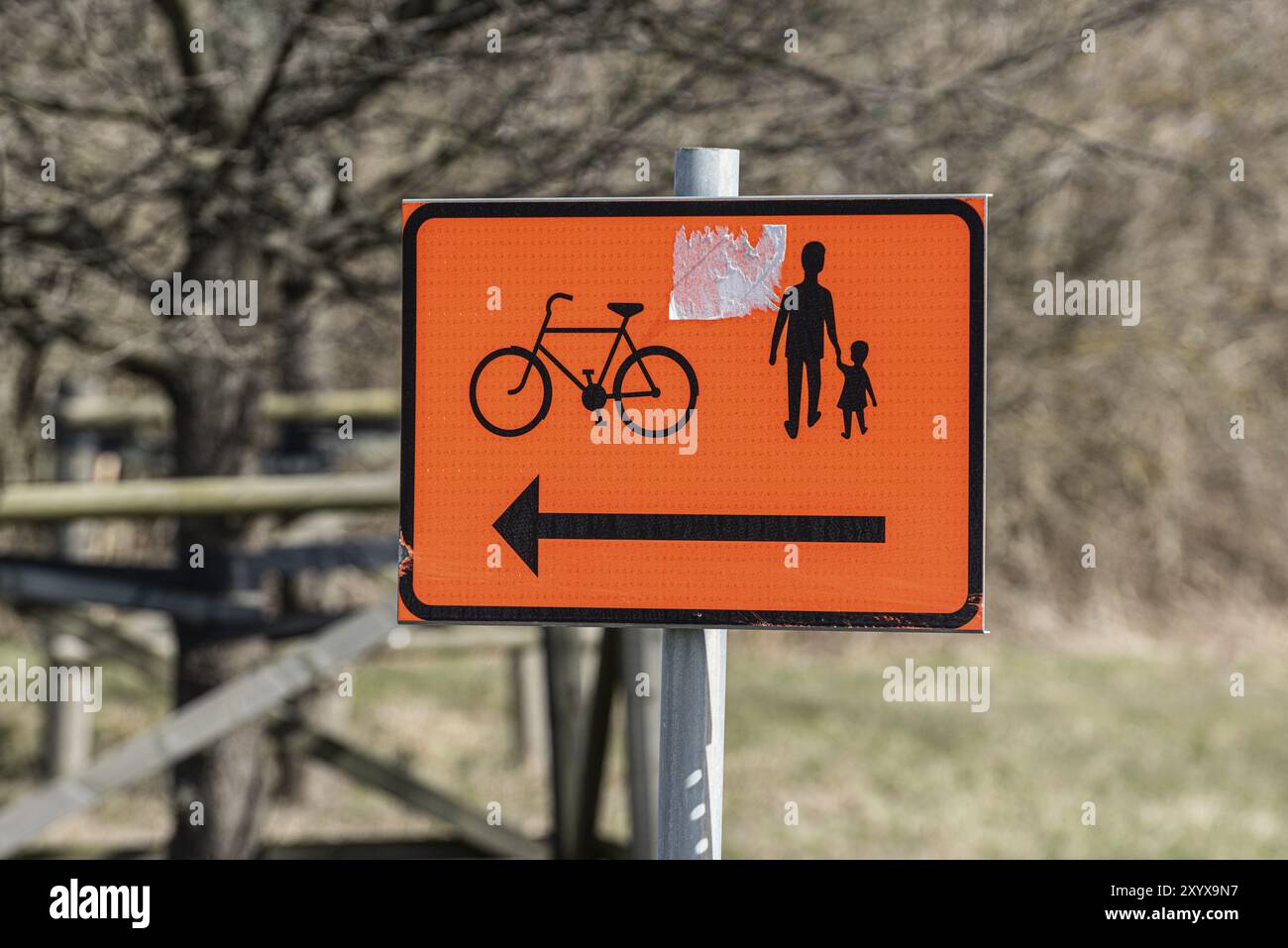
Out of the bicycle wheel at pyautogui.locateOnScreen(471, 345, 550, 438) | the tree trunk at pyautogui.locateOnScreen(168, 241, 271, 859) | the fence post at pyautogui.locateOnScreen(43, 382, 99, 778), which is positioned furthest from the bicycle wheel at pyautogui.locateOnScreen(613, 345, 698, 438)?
the fence post at pyautogui.locateOnScreen(43, 382, 99, 778)

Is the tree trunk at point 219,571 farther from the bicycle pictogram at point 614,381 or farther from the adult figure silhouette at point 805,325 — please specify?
the adult figure silhouette at point 805,325

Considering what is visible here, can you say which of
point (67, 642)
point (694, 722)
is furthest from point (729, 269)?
point (67, 642)

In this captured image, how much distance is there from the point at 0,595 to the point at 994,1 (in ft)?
14.7

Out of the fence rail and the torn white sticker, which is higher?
the torn white sticker

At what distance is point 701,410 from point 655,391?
0.07 metres

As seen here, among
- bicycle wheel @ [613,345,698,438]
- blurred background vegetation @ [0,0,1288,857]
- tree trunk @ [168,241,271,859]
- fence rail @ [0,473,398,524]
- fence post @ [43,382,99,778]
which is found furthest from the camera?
fence post @ [43,382,99,778]

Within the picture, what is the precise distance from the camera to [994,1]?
17.9 ft

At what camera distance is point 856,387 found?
1.92 meters

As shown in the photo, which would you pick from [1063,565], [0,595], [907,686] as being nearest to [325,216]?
[0,595]

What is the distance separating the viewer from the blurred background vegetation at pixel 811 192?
14.8 feet

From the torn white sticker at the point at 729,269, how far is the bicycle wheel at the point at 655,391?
0.08 metres

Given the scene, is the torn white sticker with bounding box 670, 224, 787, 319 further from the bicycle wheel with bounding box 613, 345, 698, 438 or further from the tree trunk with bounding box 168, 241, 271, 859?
the tree trunk with bounding box 168, 241, 271, 859

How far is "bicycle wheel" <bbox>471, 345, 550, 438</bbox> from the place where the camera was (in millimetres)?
1928

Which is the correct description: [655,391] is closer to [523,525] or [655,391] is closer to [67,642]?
[523,525]
